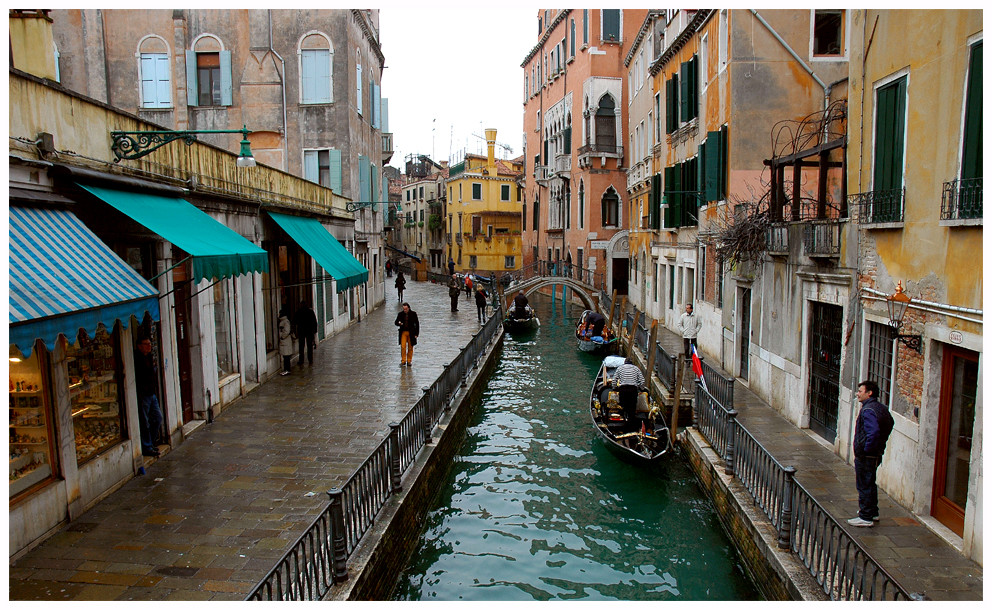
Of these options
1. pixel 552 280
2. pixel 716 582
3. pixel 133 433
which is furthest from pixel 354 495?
pixel 552 280

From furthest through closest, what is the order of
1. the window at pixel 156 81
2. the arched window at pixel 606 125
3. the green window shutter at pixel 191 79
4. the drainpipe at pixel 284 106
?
the arched window at pixel 606 125 < the drainpipe at pixel 284 106 < the green window shutter at pixel 191 79 < the window at pixel 156 81

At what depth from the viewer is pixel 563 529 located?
9117mm

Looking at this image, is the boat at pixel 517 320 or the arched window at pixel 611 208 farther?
the arched window at pixel 611 208

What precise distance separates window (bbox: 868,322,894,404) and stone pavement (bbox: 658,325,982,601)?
1231 mm

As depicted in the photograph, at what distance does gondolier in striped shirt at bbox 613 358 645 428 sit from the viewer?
11.6m

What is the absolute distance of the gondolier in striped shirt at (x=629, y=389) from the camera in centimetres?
1160

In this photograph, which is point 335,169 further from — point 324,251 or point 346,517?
point 346,517

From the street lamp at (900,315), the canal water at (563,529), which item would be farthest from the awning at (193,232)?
the street lamp at (900,315)

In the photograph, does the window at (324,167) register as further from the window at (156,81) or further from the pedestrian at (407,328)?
the pedestrian at (407,328)

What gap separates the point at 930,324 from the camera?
705 cm

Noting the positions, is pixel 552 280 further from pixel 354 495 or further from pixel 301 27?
pixel 354 495

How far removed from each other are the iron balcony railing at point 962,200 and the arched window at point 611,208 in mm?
27774

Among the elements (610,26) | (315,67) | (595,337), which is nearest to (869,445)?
(595,337)

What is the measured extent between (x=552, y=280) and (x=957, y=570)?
24.9 m
